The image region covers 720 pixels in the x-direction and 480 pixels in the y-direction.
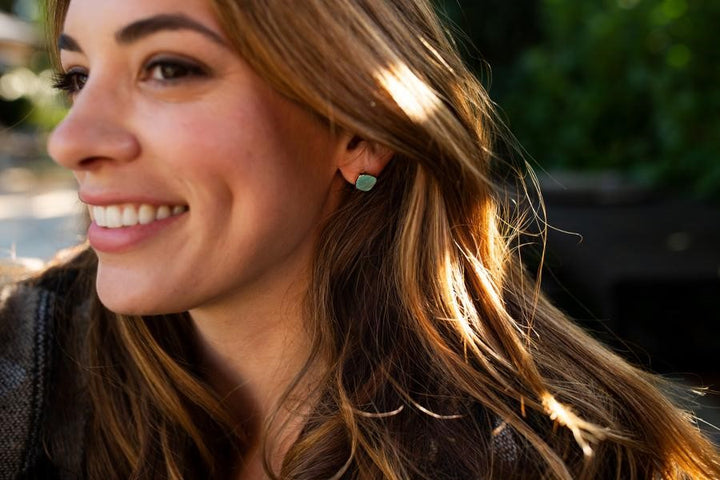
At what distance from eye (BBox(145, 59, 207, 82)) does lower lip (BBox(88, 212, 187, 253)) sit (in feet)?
0.90

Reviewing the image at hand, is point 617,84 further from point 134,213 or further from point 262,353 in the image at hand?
point 134,213

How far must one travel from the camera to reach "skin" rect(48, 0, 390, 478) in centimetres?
169

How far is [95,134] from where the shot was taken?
1687 millimetres

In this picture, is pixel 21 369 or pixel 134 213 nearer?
pixel 134 213

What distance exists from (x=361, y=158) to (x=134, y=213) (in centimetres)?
52

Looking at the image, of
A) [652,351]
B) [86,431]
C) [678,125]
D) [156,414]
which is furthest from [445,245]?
[678,125]

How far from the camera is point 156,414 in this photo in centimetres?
211

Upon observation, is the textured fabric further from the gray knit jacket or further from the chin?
the chin

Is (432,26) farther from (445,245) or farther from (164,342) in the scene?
(164,342)

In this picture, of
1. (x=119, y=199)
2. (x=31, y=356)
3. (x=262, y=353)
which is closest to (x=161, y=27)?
(x=119, y=199)

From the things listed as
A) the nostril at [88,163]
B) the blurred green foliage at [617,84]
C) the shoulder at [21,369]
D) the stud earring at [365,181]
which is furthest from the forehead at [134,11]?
the blurred green foliage at [617,84]

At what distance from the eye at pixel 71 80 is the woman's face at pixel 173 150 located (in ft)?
0.33

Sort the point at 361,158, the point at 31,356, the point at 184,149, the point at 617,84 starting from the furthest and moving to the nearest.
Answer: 1. the point at 617,84
2. the point at 31,356
3. the point at 361,158
4. the point at 184,149

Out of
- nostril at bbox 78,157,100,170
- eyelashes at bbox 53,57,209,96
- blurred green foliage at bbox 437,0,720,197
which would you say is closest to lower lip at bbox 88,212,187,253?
nostril at bbox 78,157,100,170
